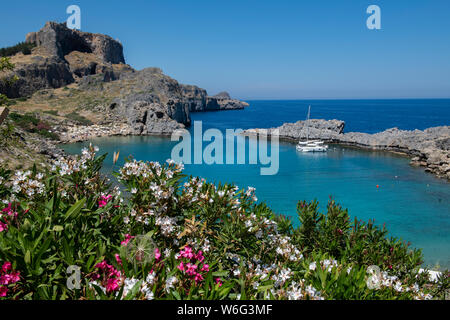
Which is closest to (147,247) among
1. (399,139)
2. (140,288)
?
(140,288)

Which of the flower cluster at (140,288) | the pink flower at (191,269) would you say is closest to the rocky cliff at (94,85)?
the pink flower at (191,269)

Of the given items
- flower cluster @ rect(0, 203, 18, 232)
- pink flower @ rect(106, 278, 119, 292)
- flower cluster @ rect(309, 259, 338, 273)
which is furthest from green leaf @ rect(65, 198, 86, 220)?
flower cluster @ rect(309, 259, 338, 273)

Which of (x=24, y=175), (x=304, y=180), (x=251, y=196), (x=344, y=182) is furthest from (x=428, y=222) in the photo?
(x=24, y=175)

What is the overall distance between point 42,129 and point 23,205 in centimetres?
5409

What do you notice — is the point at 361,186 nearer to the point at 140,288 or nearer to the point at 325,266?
the point at 325,266

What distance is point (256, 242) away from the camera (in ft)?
17.3

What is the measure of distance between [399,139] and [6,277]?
Result: 60398 millimetres

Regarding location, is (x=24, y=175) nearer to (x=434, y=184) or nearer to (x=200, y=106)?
(x=434, y=184)

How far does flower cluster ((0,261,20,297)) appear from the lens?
2920 millimetres

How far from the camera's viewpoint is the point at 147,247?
12.4 ft

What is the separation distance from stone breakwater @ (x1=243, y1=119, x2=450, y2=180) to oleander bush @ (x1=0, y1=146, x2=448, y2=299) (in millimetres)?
40315

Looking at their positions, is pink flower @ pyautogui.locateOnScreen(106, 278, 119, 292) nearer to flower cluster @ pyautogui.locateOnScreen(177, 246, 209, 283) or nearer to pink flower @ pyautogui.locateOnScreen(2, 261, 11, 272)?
flower cluster @ pyautogui.locateOnScreen(177, 246, 209, 283)

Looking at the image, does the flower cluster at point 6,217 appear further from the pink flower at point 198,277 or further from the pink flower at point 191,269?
the pink flower at point 198,277

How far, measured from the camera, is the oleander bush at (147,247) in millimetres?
3154
